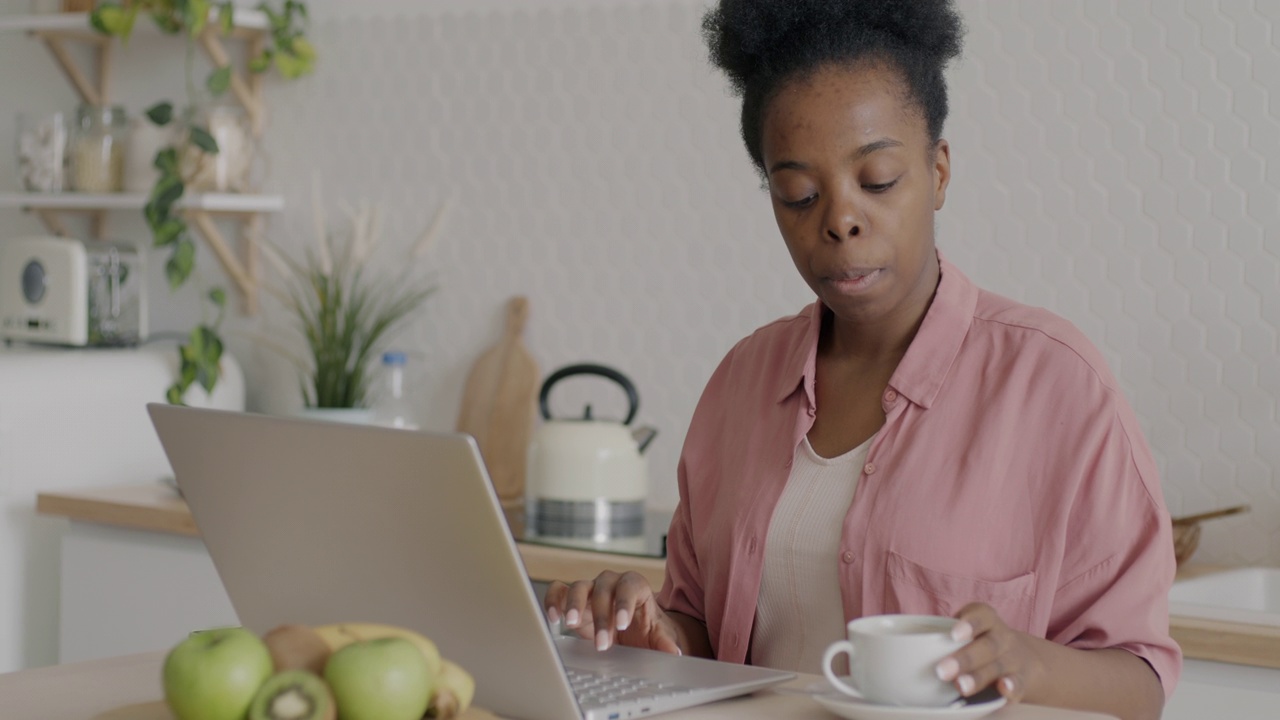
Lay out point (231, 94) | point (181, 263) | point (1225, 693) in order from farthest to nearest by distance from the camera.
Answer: point (231, 94) < point (181, 263) < point (1225, 693)

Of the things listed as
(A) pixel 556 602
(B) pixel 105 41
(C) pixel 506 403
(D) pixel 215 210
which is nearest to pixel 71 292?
(D) pixel 215 210

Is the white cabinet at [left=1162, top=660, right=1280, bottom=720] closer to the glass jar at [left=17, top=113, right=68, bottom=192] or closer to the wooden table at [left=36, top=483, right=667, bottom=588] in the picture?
the wooden table at [left=36, top=483, right=667, bottom=588]

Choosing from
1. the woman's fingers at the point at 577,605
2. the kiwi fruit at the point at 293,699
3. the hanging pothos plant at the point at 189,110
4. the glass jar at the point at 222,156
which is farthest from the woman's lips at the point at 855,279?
the glass jar at the point at 222,156

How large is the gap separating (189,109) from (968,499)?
2.08 m

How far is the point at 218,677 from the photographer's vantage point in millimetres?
813

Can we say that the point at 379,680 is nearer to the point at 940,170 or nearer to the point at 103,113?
the point at 940,170

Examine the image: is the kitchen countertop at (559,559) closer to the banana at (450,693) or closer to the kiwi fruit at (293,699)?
the banana at (450,693)

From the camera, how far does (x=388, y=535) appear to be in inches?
37.1

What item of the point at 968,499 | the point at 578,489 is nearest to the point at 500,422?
the point at 578,489

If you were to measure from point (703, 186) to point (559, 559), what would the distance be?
78cm

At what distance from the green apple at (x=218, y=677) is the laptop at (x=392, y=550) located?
5.2 inches

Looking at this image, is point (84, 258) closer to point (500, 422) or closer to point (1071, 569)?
point (500, 422)

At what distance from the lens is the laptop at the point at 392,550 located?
2.94ft

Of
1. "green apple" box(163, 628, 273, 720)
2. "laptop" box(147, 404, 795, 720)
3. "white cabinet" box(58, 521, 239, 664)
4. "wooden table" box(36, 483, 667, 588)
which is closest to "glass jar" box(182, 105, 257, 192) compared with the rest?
"wooden table" box(36, 483, 667, 588)
